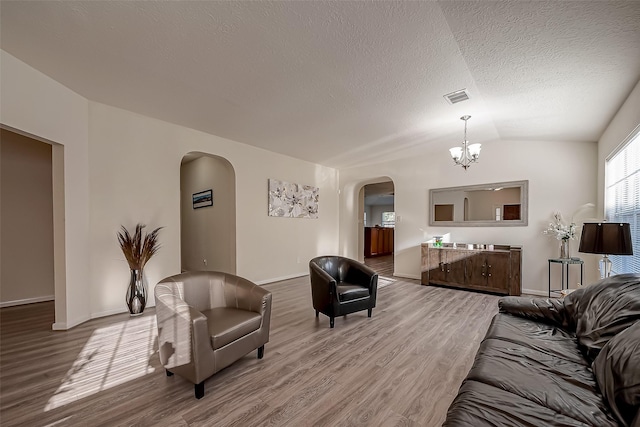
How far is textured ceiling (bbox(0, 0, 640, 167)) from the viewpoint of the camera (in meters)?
1.92

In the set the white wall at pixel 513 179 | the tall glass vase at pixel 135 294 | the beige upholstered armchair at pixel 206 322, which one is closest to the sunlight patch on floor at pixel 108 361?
the tall glass vase at pixel 135 294

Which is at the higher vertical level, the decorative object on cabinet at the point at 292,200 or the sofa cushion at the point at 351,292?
the decorative object on cabinet at the point at 292,200

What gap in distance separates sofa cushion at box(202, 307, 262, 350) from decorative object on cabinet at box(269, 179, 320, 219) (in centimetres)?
331

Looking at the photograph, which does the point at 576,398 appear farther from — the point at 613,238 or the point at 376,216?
the point at 376,216

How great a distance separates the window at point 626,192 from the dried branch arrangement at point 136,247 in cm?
554

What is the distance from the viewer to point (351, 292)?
3.25 metres

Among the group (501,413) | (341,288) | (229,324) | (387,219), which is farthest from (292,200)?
(387,219)

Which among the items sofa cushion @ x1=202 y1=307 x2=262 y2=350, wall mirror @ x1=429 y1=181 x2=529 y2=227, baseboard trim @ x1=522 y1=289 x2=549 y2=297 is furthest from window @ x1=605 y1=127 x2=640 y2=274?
sofa cushion @ x1=202 y1=307 x2=262 y2=350

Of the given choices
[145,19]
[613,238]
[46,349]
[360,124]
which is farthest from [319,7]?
[46,349]

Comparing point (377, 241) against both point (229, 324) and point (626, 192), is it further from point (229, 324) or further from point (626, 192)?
point (229, 324)

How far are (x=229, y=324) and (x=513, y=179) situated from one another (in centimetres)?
533

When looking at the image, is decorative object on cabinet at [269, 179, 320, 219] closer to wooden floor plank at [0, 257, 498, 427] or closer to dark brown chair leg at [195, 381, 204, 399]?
wooden floor plank at [0, 257, 498, 427]

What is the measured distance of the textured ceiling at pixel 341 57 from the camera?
1.92 m

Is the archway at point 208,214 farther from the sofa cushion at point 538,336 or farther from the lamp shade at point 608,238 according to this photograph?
the lamp shade at point 608,238
